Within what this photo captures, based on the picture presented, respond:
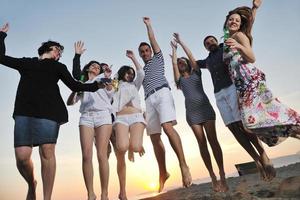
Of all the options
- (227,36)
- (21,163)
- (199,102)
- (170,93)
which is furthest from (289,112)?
(21,163)

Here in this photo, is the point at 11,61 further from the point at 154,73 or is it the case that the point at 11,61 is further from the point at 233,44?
the point at 233,44

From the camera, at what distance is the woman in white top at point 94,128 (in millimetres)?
5734

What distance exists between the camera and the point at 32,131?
4.45m

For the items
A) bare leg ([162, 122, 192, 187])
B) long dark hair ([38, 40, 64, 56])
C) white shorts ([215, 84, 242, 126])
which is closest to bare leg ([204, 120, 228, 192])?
white shorts ([215, 84, 242, 126])

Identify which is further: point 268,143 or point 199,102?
point 199,102

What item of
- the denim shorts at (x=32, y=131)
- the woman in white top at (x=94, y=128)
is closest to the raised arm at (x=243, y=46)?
the woman in white top at (x=94, y=128)

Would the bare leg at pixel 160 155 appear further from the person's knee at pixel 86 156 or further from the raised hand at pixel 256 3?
the raised hand at pixel 256 3

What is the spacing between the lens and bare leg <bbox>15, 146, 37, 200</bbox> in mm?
4406

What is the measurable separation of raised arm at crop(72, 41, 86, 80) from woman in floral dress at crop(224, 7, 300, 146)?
2.80 m

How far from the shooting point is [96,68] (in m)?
6.64

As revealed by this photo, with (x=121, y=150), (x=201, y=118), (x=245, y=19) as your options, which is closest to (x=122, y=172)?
(x=121, y=150)

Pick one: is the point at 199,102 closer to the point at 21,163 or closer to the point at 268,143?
the point at 268,143

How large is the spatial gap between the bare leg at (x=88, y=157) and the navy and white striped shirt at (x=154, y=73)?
1493 mm

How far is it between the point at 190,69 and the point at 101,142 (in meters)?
2.34
